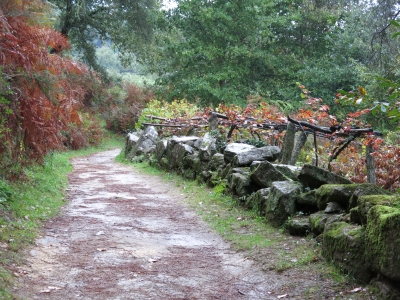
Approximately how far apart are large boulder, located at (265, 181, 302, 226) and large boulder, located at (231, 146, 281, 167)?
2.47 m

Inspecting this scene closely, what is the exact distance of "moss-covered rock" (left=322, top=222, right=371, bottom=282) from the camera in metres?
4.22

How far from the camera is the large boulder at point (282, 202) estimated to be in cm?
647

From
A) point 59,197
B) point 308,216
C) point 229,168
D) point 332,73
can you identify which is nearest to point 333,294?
point 308,216

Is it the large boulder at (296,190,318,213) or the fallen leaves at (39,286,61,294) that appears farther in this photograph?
the large boulder at (296,190,318,213)

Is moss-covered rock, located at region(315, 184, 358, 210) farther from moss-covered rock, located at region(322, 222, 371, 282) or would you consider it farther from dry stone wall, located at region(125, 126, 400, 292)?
moss-covered rock, located at region(322, 222, 371, 282)

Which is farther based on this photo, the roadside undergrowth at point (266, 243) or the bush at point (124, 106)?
the bush at point (124, 106)

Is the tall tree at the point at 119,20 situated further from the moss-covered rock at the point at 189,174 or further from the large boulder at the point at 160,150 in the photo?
the moss-covered rock at the point at 189,174

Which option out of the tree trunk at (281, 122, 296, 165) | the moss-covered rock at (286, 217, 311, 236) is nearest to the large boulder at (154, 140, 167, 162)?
the tree trunk at (281, 122, 296, 165)

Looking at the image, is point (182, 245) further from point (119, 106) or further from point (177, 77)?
point (119, 106)

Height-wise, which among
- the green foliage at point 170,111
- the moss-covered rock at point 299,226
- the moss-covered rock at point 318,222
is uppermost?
the green foliage at point 170,111

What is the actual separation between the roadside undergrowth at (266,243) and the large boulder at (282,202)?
0.55ft

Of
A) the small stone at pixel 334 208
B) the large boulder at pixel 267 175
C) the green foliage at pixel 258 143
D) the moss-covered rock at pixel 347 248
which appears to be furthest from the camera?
A: the green foliage at pixel 258 143

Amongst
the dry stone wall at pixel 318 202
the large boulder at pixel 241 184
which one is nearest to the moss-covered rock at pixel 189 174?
the dry stone wall at pixel 318 202

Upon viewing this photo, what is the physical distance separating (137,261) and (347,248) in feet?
8.50
